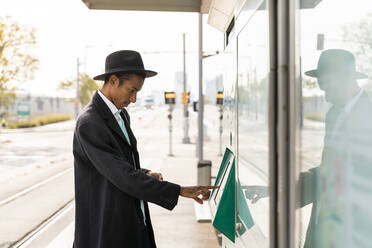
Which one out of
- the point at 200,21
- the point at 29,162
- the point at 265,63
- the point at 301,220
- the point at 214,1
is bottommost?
the point at 29,162

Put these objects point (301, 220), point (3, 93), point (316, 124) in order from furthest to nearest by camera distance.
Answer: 1. point (3, 93)
2. point (301, 220)
3. point (316, 124)

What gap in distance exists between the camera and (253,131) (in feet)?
5.86

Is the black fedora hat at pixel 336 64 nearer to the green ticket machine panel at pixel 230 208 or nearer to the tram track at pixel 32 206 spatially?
the green ticket machine panel at pixel 230 208

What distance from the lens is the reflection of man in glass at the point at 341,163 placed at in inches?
38.1

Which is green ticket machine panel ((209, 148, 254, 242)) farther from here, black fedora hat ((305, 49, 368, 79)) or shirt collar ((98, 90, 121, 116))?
black fedora hat ((305, 49, 368, 79))

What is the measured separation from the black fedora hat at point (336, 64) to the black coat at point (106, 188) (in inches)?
47.7

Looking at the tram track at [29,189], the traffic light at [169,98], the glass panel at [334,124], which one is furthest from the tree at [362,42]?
the traffic light at [169,98]

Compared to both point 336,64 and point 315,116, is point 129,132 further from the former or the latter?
point 336,64

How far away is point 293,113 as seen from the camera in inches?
52.4

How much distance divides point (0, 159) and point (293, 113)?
14.3 meters

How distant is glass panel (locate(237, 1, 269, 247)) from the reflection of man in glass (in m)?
0.28


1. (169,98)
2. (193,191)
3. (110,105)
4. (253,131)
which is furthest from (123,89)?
(169,98)

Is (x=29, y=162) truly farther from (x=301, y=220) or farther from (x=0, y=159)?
(x=301, y=220)

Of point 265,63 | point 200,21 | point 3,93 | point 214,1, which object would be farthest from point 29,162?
point 265,63
